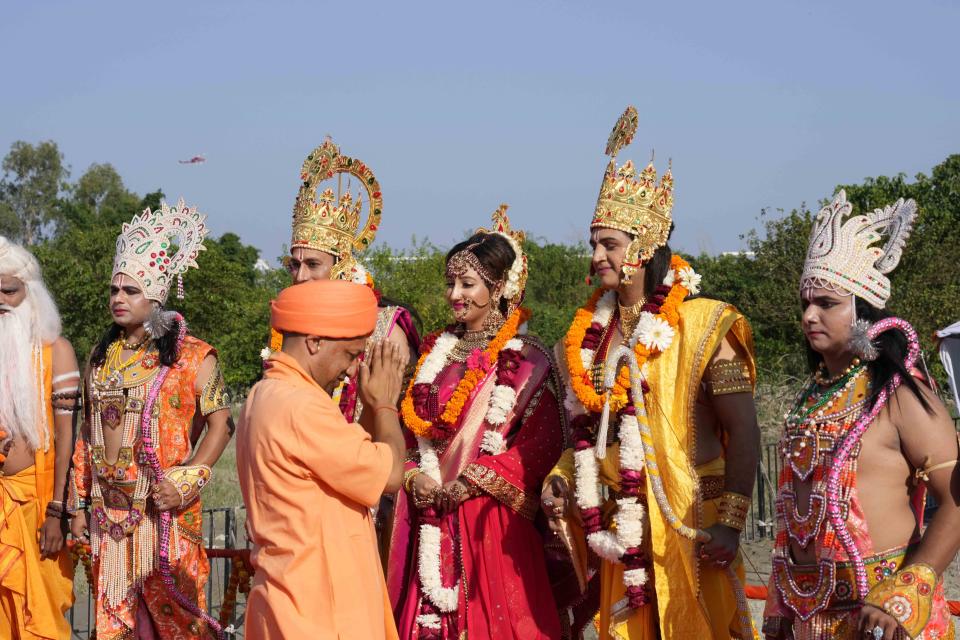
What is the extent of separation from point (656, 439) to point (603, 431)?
0.75ft

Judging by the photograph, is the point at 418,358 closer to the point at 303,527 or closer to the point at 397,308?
the point at 397,308

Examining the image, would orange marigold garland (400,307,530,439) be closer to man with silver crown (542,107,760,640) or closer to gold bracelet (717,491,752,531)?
man with silver crown (542,107,760,640)

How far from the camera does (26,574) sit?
5977 millimetres

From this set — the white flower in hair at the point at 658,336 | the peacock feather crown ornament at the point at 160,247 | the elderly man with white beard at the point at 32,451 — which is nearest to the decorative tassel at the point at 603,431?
the white flower in hair at the point at 658,336

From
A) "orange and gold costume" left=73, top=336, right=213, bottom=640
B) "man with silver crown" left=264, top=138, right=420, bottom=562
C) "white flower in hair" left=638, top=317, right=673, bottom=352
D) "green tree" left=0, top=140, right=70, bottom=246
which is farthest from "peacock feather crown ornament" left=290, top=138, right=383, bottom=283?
"green tree" left=0, top=140, right=70, bottom=246

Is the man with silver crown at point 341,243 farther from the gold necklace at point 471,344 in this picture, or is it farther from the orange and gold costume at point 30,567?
the orange and gold costume at point 30,567

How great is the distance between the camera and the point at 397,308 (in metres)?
6.28

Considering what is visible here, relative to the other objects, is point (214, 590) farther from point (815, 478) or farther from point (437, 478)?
point (815, 478)

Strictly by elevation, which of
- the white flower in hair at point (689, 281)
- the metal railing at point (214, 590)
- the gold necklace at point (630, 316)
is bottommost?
the metal railing at point (214, 590)

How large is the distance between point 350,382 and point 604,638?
2.04 meters

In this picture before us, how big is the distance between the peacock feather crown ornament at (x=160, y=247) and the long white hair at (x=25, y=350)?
53 cm

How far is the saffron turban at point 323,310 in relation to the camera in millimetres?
3852

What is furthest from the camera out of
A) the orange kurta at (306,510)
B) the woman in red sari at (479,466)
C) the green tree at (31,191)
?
the green tree at (31,191)

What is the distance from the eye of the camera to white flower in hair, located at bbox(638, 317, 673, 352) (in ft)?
15.8
